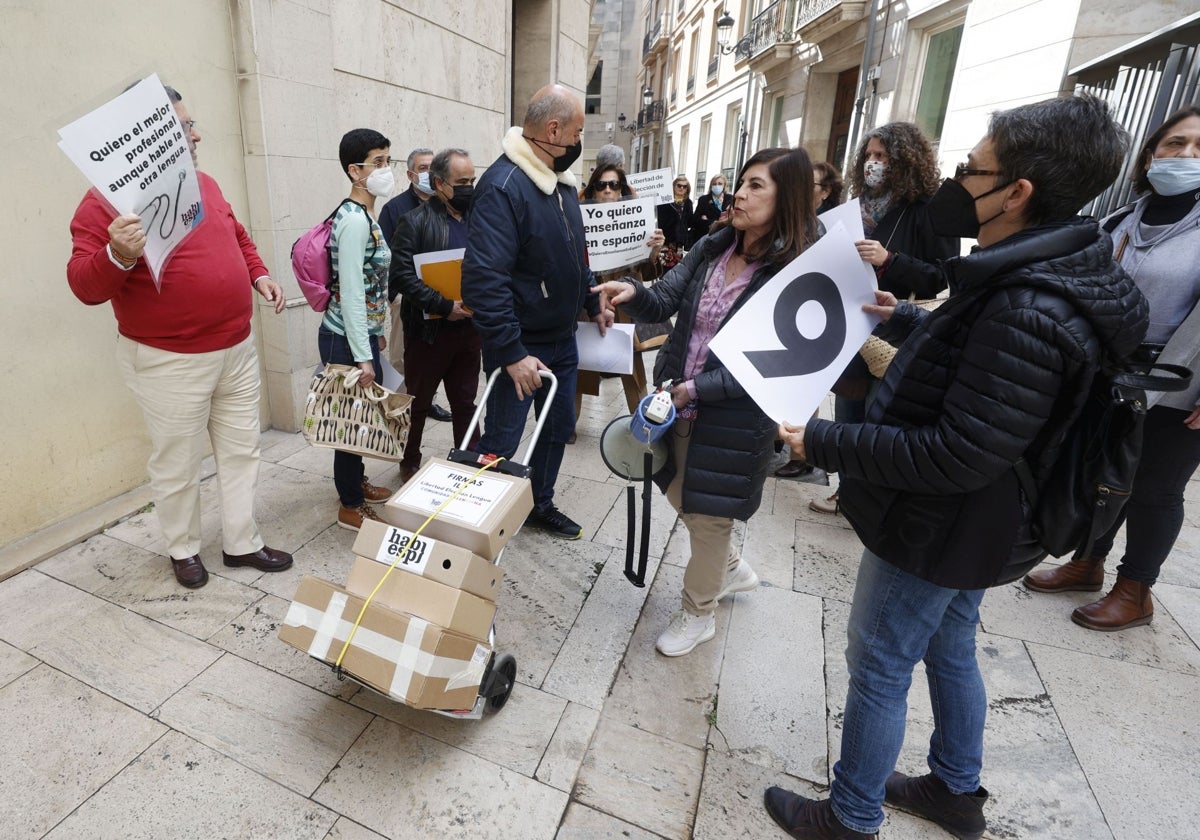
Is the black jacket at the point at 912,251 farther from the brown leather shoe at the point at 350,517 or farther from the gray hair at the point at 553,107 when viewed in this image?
the brown leather shoe at the point at 350,517

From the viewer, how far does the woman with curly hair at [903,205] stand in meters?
3.05

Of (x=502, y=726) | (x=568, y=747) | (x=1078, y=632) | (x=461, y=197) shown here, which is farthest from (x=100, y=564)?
(x=1078, y=632)

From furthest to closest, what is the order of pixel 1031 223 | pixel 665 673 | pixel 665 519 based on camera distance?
pixel 665 519
pixel 665 673
pixel 1031 223

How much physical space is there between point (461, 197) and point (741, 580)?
253 centimetres

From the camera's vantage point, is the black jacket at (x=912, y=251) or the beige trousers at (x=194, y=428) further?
the black jacket at (x=912, y=251)

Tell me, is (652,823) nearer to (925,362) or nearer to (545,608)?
(545,608)

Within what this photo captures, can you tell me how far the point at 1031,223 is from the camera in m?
1.42

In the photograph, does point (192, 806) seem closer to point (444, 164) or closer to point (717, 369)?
point (717, 369)

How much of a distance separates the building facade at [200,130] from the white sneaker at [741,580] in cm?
300

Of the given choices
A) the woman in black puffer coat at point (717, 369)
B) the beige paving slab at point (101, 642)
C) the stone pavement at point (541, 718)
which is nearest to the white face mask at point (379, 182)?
the woman in black puffer coat at point (717, 369)

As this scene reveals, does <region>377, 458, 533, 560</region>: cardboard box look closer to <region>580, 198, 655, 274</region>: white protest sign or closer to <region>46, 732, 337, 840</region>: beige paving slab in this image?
<region>46, 732, 337, 840</region>: beige paving slab

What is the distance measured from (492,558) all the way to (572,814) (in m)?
0.85

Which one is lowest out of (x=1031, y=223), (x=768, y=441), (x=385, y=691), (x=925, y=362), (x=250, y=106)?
(x=385, y=691)

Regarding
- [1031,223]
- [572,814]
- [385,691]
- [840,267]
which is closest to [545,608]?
[572,814]
